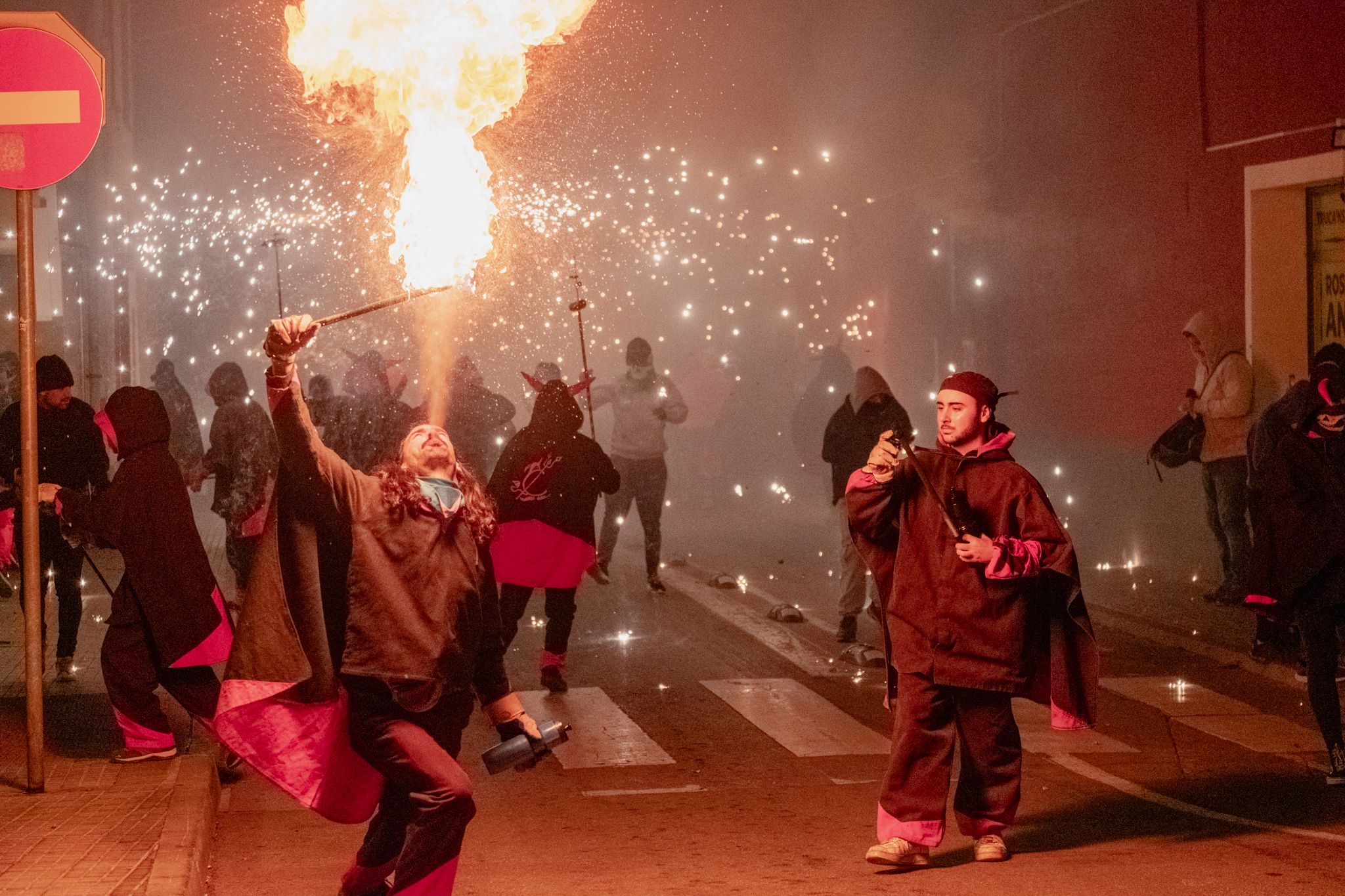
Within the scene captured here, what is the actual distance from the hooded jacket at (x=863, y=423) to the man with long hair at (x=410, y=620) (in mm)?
6291

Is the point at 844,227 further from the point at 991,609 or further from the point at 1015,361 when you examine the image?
the point at 991,609

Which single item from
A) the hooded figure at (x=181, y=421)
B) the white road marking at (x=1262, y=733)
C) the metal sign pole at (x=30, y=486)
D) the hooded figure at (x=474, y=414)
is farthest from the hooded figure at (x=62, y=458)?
the white road marking at (x=1262, y=733)

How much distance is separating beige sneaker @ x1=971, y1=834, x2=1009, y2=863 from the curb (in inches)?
113

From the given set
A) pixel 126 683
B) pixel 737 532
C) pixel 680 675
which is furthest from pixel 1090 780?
pixel 737 532

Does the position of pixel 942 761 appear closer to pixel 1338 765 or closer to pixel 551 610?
pixel 1338 765

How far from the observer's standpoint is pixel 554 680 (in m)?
10.2

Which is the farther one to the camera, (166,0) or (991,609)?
(166,0)

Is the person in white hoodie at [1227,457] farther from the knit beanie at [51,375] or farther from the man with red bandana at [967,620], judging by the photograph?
the knit beanie at [51,375]

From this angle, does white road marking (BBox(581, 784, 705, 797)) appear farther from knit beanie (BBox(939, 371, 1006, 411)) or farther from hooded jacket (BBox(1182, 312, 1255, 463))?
hooded jacket (BBox(1182, 312, 1255, 463))

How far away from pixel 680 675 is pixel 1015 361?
10324mm

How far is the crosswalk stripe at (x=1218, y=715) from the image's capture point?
896 cm

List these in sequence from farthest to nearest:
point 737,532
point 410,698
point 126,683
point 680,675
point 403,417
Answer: point 737,532, point 403,417, point 680,675, point 126,683, point 410,698

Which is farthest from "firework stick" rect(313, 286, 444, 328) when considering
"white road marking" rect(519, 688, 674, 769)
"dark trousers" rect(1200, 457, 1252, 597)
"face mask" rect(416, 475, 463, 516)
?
"dark trousers" rect(1200, 457, 1252, 597)

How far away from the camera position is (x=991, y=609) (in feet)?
20.7
